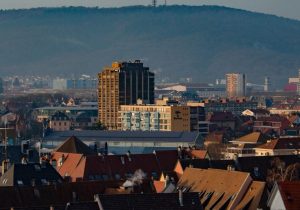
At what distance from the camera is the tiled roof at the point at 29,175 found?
48912mm

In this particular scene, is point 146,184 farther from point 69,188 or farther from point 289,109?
point 289,109

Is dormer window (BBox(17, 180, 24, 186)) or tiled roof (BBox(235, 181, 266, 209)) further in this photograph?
Answer: dormer window (BBox(17, 180, 24, 186))

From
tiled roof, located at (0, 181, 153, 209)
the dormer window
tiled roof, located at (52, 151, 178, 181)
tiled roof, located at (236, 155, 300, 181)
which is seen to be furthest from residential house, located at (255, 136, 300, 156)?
tiled roof, located at (0, 181, 153, 209)

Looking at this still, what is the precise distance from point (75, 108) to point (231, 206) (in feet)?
395

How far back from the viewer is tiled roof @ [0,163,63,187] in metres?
48.9

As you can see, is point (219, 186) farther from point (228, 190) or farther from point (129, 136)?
point (129, 136)

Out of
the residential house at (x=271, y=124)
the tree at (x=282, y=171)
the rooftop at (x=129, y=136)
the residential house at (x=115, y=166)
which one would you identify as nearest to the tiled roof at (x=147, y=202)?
the tree at (x=282, y=171)

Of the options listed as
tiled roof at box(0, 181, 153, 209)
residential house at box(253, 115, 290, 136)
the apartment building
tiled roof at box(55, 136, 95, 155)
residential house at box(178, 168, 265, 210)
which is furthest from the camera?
residential house at box(253, 115, 290, 136)

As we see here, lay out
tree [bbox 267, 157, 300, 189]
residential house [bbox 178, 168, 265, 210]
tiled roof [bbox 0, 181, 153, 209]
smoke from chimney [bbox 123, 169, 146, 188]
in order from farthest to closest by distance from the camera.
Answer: tree [bbox 267, 157, 300, 189]
smoke from chimney [bbox 123, 169, 146, 188]
residential house [bbox 178, 168, 265, 210]
tiled roof [bbox 0, 181, 153, 209]

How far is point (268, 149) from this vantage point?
78.6 m

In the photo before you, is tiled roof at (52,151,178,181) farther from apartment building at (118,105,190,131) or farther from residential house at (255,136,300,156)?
apartment building at (118,105,190,131)

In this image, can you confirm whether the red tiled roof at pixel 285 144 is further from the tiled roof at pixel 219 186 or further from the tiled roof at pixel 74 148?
the tiled roof at pixel 219 186

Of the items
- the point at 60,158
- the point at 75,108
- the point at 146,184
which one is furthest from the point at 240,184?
the point at 75,108

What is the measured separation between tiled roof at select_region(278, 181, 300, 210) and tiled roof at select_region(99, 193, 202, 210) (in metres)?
2.33
